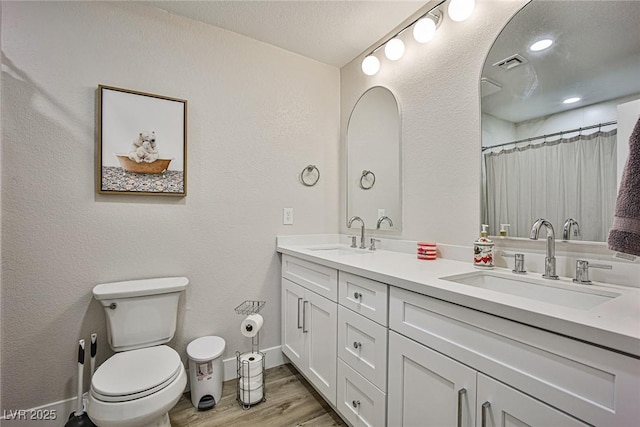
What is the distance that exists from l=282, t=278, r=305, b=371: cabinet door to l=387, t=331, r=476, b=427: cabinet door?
2.59 feet

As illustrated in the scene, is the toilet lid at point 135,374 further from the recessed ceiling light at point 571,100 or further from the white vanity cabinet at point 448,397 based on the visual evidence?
the recessed ceiling light at point 571,100

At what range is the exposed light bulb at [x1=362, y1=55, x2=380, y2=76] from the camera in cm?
201

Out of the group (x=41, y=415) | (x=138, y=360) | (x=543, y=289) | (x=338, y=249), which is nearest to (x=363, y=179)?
(x=338, y=249)

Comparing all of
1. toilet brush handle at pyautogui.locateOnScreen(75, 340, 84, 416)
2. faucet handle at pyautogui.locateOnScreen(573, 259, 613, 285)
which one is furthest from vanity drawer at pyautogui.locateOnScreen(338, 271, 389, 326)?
toilet brush handle at pyautogui.locateOnScreen(75, 340, 84, 416)

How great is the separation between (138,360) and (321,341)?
0.90 metres

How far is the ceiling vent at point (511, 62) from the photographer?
1285 millimetres

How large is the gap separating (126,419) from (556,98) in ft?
7.01

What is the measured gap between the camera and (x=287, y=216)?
2199mm

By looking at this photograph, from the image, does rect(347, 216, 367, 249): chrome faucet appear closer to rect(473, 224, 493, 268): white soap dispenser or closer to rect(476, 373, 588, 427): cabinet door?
rect(473, 224, 493, 268): white soap dispenser

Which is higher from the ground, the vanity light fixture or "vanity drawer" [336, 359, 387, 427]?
the vanity light fixture

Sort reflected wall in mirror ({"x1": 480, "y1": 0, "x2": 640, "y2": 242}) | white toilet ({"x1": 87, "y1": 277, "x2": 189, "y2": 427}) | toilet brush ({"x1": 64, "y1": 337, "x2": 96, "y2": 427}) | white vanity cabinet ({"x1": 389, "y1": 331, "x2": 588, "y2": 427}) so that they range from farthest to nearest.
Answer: toilet brush ({"x1": 64, "y1": 337, "x2": 96, "y2": 427})
white toilet ({"x1": 87, "y1": 277, "x2": 189, "y2": 427})
reflected wall in mirror ({"x1": 480, "y1": 0, "x2": 640, "y2": 242})
white vanity cabinet ({"x1": 389, "y1": 331, "x2": 588, "y2": 427})

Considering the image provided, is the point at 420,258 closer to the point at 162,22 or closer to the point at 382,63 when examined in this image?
the point at 382,63

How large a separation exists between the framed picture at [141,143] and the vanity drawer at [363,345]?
1.25 metres

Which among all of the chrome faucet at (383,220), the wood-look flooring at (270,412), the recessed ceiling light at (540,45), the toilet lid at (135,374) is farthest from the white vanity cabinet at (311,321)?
the recessed ceiling light at (540,45)
